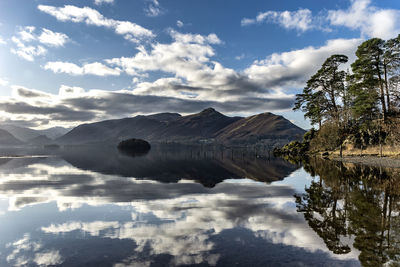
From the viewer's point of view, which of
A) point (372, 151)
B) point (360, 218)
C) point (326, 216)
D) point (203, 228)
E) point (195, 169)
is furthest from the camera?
point (372, 151)

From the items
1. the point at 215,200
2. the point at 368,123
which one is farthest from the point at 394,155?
the point at 215,200

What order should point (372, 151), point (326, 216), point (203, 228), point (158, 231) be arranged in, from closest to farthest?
1. point (158, 231)
2. point (203, 228)
3. point (326, 216)
4. point (372, 151)

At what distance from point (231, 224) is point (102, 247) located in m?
6.66

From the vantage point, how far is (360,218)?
1384cm

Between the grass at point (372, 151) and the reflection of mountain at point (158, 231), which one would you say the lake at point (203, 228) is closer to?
the reflection of mountain at point (158, 231)

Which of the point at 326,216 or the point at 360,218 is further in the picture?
the point at 326,216

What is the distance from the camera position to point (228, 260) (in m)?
9.35

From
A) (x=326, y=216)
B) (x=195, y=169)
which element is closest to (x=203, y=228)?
(x=326, y=216)

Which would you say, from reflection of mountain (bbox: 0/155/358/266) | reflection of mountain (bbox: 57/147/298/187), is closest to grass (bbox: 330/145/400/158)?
reflection of mountain (bbox: 57/147/298/187)

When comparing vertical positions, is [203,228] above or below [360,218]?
below

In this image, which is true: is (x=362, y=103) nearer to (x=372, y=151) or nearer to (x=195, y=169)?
(x=372, y=151)

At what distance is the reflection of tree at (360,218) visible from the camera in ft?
32.8

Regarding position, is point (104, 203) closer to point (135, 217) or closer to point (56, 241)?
point (135, 217)

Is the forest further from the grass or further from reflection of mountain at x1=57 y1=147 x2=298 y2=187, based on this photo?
reflection of mountain at x1=57 y1=147 x2=298 y2=187
